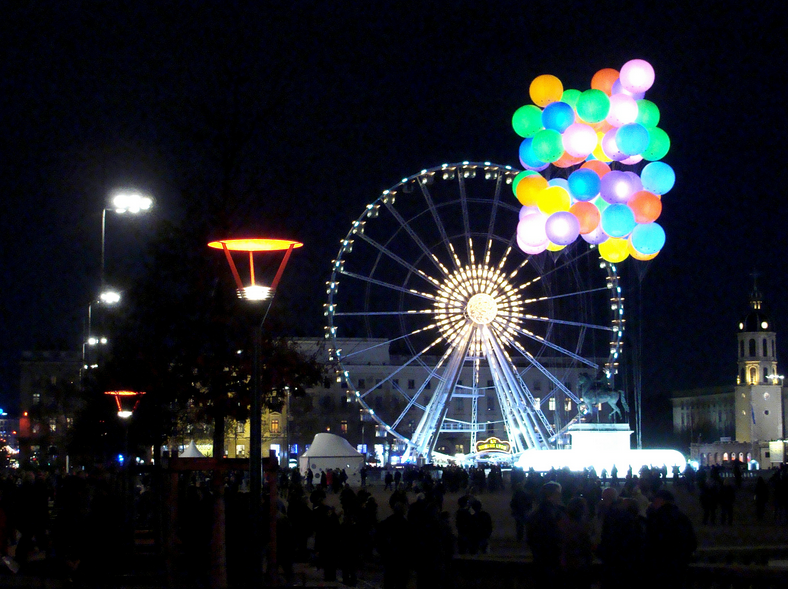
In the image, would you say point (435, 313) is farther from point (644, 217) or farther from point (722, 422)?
point (722, 422)

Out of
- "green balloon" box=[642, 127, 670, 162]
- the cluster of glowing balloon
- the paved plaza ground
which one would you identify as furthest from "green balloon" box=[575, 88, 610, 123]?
the paved plaza ground

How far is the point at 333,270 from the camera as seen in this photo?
47062 mm

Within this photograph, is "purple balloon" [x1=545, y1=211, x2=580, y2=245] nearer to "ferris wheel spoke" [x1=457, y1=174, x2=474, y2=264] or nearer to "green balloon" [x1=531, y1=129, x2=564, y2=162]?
"green balloon" [x1=531, y1=129, x2=564, y2=162]

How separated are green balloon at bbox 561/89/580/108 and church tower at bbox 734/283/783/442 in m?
123

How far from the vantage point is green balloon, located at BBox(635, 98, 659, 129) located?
1006 inches

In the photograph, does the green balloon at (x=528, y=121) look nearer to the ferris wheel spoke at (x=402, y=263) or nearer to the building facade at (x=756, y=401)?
the ferris wheel spoke at (x=402, y=263)

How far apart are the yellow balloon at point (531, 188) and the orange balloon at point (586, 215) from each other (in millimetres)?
1078

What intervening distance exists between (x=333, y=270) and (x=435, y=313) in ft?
14.4

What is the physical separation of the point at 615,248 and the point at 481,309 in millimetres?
20516

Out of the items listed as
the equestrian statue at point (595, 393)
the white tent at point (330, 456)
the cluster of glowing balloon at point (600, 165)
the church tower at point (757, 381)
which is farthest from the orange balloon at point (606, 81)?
the church tower at point (757, 381)

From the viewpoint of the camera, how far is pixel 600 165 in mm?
25406

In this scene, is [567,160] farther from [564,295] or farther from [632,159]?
[564,295]

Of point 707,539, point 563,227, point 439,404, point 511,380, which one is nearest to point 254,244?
point 563,227

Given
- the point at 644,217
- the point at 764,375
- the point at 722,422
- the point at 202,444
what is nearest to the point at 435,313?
the point at 644,217
